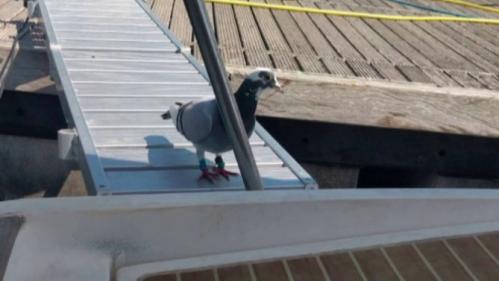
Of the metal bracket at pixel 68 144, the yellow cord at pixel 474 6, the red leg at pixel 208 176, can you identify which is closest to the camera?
the red leg at pixel 208 176

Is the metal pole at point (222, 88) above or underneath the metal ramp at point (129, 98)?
above

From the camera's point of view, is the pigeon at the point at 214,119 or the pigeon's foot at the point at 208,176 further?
the pigeon's foot at the point at 208,176

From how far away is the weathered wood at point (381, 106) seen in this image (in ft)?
13.5

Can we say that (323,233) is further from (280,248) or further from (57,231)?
(57,231)

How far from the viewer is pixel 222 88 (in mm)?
2066

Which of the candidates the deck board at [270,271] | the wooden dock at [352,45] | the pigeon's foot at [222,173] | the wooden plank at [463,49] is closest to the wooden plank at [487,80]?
the wooden dock at [352,45]

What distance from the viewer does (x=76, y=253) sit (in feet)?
5.19

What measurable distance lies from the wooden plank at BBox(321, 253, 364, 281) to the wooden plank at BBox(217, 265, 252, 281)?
0.20 meters

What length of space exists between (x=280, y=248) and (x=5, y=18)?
12.7ft

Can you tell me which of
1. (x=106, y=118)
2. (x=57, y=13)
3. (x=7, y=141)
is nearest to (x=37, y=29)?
(x=57, y=13)

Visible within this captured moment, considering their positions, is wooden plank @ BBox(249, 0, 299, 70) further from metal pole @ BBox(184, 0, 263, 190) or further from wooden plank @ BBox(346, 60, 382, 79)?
metal pole @ BBox(184, 0, 263, 190)

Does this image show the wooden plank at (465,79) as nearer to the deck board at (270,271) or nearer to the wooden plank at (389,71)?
the wooden plank at (389,71)

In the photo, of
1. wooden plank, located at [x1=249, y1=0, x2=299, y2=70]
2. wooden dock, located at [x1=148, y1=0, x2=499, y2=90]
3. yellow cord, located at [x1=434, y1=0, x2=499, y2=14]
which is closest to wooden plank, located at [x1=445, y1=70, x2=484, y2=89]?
wooden dock, located at [x1=148, y1=0, x2=499, y2=90]

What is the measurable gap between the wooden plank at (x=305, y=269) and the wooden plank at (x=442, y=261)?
296 mm
